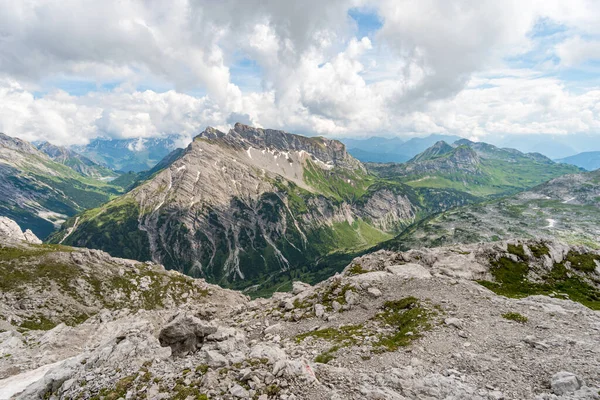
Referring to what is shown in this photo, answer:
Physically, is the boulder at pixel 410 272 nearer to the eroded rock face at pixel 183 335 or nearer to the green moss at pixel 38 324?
the eroded rock face at pixel 183 335

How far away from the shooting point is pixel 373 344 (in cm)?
2998

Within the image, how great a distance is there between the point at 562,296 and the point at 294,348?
52.6m

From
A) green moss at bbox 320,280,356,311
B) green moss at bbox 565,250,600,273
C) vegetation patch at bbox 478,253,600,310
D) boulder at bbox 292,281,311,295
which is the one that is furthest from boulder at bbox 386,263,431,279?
green moss at bbox 565,250,600,273

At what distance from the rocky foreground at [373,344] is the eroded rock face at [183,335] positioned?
111 millimetres

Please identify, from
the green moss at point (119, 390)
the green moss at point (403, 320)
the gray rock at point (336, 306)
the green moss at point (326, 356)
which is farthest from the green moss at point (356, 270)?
the green moss at point (119, 390)

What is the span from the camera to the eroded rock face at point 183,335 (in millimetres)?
31348

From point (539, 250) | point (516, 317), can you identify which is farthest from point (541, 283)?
point (516, 317)

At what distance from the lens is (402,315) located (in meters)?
36.7

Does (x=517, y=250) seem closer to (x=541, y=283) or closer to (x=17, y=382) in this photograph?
(x=541, y=283)

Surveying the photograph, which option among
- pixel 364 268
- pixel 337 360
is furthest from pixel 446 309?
pixel 364 268

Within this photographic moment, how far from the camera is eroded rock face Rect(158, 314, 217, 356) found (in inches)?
1234

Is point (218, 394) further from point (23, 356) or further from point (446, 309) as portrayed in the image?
point (23, 356)

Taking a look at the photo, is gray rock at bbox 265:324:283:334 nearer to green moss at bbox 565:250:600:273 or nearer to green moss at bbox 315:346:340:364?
green moss at bbox 315:346:340:364

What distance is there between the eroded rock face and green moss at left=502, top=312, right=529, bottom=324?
1382 inches
